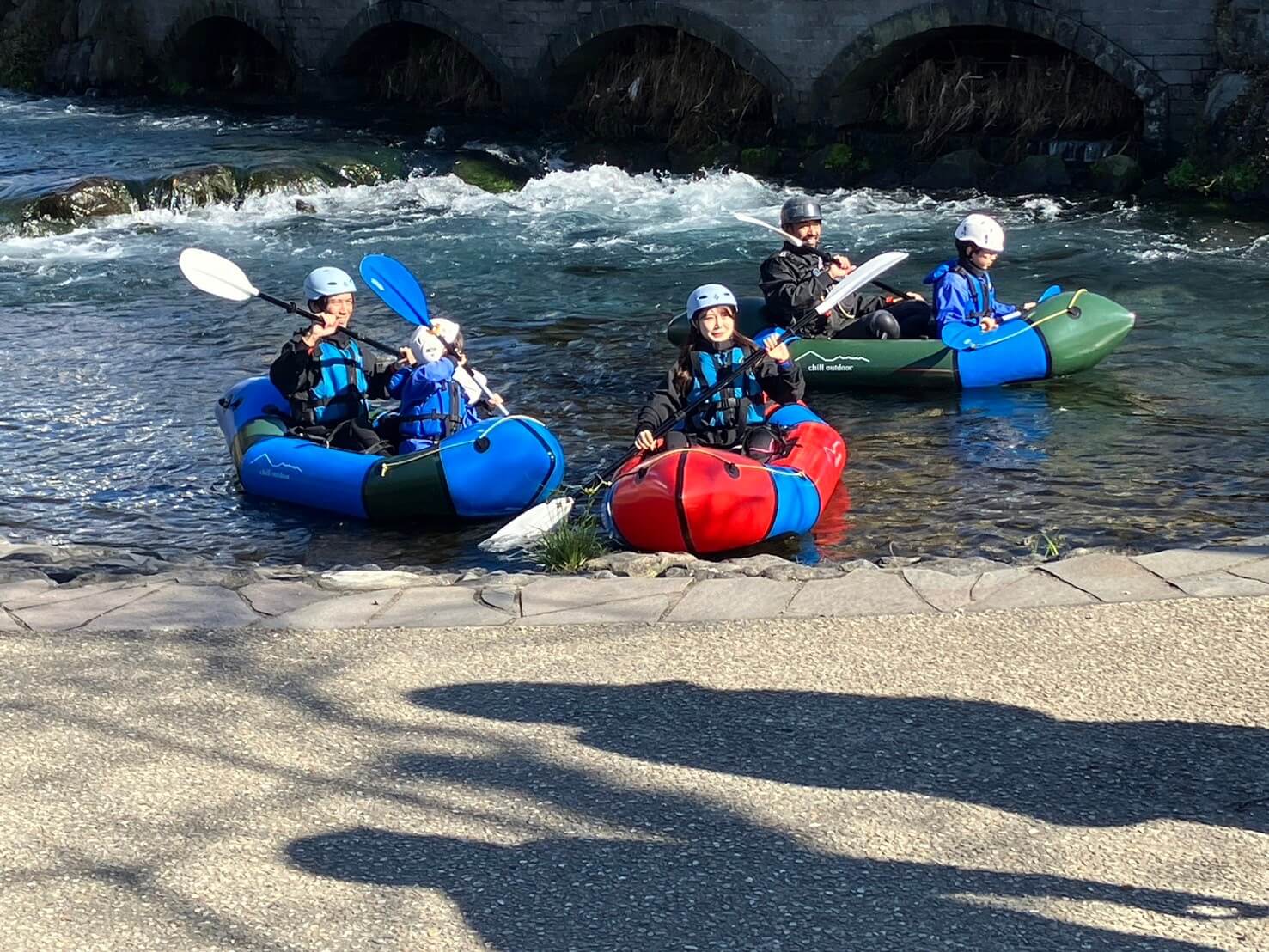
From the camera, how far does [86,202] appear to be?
15.1 meters

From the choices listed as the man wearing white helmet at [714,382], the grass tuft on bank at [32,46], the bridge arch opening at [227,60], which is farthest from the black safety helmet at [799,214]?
the grass tuft on bank at [32,46]

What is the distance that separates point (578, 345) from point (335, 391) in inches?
112

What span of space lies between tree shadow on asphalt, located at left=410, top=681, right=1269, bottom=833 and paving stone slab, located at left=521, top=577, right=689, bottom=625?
2.15ft

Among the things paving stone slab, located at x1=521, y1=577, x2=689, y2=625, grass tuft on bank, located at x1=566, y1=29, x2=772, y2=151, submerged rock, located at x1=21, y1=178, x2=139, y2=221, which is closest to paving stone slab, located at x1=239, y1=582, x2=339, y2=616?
paving stone slab, located at x1=521, y1=577, x2=689, y2=625

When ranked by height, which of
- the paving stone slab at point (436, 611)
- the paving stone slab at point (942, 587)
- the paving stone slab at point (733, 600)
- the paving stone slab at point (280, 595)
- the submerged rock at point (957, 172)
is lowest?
the paving stone slab at point (280, 595)

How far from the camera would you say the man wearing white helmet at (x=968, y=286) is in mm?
8992

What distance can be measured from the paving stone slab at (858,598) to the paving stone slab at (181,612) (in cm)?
185

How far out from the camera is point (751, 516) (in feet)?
21.9

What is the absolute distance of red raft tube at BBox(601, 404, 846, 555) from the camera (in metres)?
6.56

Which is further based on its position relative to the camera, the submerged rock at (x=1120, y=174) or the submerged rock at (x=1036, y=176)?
the submerged rock at (x=1036, y=176)

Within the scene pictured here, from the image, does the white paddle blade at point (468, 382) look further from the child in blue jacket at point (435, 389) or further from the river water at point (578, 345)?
the river water at point (578, 345)

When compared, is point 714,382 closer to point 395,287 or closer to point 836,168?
point 395,287

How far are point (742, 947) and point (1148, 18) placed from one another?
12.4 m

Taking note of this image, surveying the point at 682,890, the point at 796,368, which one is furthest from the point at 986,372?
the point at 682,890
